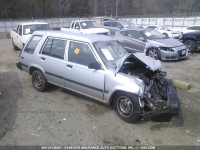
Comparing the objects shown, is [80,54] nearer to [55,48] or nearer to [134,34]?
[55,48]

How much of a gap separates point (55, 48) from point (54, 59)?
12.2 inches

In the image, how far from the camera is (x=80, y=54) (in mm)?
4383

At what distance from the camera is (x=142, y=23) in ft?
94.2

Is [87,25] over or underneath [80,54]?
over

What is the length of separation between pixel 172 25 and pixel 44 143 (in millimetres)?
25614

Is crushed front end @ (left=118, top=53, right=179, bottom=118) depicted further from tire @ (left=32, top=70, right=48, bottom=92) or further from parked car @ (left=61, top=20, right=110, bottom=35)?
parked car @ (left=61, top=20, right=110, bottom=35)

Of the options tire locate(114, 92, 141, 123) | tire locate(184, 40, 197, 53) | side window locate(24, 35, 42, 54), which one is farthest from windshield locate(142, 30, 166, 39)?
tire locate(114, 92, 141, 123)

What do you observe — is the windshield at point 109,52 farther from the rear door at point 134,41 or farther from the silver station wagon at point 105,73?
the rear door at point 134,41

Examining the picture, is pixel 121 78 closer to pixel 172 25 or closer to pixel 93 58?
pixel 93 58

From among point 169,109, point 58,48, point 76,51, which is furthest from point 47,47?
point 169,109

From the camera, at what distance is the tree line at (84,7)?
43.8 metres

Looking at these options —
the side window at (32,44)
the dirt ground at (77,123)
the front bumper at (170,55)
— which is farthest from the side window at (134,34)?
the side window at (32,44)

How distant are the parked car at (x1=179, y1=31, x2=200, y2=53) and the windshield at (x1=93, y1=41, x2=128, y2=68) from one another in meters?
8.05

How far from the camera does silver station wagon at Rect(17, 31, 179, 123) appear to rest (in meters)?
3.66
